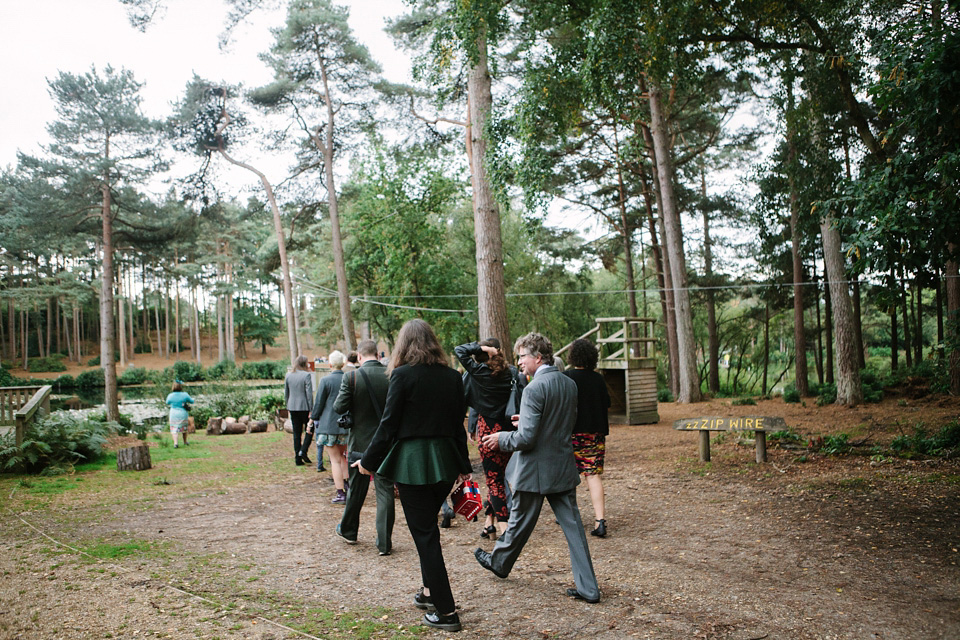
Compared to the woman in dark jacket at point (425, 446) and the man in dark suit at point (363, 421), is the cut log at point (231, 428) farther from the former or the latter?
the woman in dark jacket at point (425, 446)

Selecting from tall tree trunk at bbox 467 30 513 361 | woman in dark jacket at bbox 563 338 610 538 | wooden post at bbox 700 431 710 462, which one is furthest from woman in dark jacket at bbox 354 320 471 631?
wooden post at bbox 700 431 710 462

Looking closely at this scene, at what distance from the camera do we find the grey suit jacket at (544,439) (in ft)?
13.1

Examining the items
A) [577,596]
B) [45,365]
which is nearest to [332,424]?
[577,596]

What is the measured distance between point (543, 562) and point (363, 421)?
75.0 inches

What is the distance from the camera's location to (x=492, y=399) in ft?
17.1

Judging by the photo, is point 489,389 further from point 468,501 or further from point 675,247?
point 675,247

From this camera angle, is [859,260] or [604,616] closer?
[604,616]

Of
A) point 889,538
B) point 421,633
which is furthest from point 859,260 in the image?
point 421,633

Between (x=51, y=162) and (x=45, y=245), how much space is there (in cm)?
293

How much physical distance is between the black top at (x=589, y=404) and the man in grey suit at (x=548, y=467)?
131 cm

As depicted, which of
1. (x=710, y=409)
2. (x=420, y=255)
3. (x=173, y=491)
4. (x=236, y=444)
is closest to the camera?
(x=173, y=491)

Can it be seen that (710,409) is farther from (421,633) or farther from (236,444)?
(421,633)

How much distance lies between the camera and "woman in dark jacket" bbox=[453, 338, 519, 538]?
16.9 ft

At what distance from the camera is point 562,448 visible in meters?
4.08
